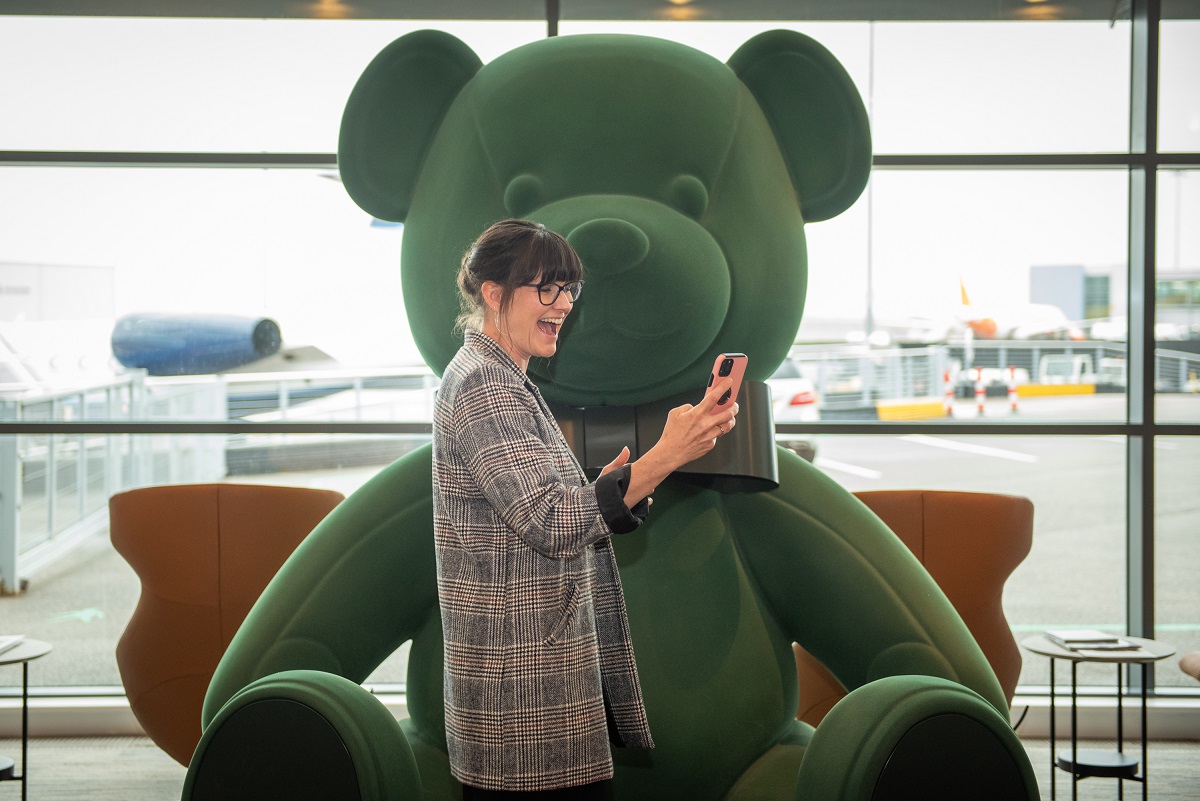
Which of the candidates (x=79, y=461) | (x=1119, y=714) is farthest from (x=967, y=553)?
(x=79, y=461)

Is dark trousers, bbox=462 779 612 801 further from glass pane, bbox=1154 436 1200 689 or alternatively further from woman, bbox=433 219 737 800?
glass pane, bbox=1154 436 1200 689

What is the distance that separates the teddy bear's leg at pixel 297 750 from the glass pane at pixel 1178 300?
3.33 metres

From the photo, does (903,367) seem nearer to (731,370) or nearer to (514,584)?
(731,370)

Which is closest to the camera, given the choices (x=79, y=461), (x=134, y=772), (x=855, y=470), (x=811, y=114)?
(x=811, y=114)

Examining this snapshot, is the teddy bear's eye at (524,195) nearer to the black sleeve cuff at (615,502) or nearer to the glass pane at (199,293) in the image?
the black sleeve cuff at (615,502)

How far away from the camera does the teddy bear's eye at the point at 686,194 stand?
1919mm

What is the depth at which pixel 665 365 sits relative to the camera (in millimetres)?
1882

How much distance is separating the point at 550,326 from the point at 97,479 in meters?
3.74

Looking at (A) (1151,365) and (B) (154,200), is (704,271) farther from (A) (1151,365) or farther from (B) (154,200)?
(B) (154,200)

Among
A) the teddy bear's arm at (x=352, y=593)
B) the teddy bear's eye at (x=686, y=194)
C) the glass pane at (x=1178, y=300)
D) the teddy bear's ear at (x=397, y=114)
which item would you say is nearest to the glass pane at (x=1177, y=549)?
the glass pane at (x=1178, y=300)

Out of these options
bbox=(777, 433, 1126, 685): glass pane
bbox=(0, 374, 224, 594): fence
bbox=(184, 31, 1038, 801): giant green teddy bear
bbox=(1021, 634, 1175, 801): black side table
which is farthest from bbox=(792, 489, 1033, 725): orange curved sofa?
bbox=(0, 374, 224, 594): fence

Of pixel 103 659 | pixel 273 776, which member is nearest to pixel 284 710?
pixel 273 776

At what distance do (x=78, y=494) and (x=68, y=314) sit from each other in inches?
35.7

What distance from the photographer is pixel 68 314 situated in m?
4.14
